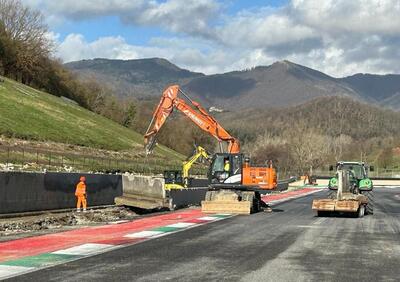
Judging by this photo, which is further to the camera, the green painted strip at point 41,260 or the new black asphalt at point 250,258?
the green painted strip at point 41,260

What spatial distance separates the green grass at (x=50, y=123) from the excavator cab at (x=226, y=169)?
101 feet

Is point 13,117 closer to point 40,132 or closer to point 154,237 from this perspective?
point 40,132

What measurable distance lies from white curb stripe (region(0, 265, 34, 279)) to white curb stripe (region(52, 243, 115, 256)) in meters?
1.93

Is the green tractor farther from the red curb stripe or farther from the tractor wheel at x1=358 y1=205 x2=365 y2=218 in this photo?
the red curb stripe

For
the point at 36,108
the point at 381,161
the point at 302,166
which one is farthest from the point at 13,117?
the point at 381,161

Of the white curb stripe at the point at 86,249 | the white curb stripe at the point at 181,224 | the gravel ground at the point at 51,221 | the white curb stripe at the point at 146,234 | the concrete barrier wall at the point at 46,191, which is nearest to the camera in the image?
the white curb stripe at the point at 86,249

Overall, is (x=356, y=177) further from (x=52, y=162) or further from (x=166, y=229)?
(x=52, y=162)

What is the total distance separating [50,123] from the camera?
68.1 metres

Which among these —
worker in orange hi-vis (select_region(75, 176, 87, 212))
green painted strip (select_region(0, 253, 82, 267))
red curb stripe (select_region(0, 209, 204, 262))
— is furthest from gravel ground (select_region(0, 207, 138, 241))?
green painted strip (select_region(0, 253, 82, 267))

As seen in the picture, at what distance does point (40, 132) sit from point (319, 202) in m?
42.3

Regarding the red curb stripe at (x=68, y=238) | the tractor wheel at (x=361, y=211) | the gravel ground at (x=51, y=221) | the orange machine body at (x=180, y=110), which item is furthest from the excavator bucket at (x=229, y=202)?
the orange machine body at (x=180, y=110)

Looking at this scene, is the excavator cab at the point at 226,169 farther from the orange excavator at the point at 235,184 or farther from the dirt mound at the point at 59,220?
the dirt mound at the point at 59,220

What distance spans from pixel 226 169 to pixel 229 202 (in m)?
1.86

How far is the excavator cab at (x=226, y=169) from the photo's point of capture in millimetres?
28016
